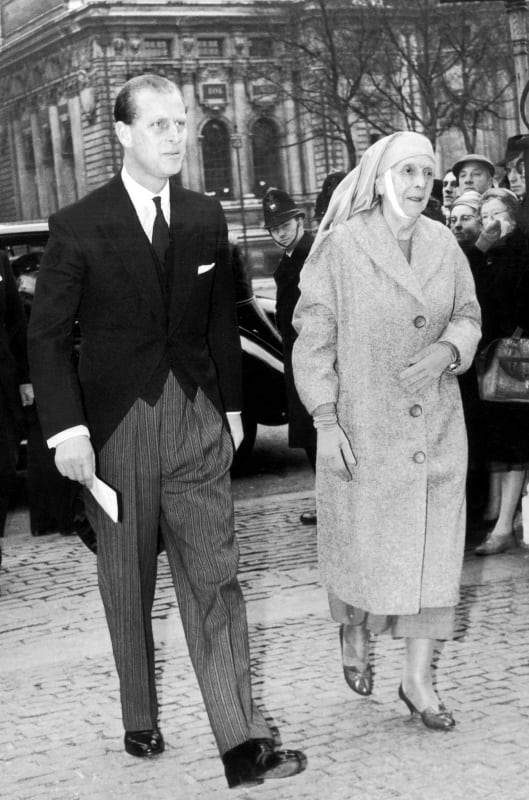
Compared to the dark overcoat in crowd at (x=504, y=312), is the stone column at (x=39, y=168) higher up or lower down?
higher up

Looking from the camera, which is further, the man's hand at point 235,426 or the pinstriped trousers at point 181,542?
the man's hand at point 235,426

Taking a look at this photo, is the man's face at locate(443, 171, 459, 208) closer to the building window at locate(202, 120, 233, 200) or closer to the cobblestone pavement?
the cobblestone pavement

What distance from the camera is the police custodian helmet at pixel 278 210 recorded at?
7.48 m

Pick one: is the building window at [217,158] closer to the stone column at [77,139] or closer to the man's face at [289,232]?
the stone column at [77,139]

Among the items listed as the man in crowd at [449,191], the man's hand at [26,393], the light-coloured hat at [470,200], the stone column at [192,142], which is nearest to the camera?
the man's hand at [26,393]

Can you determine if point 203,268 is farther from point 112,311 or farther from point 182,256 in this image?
point 112,311

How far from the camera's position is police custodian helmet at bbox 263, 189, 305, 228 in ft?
24.5

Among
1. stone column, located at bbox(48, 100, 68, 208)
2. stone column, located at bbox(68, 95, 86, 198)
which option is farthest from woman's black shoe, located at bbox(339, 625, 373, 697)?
stone column, located at bbox(48, 100, 68, 208)

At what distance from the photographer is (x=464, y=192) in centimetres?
774

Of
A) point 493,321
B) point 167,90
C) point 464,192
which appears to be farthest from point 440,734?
point 464,192

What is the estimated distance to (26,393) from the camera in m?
7.21

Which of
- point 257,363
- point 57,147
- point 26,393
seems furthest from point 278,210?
point 57,147

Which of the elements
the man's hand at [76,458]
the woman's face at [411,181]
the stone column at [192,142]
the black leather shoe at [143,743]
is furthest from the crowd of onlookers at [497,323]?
the stone column at [192,142]

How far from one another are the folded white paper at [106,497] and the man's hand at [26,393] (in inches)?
127
